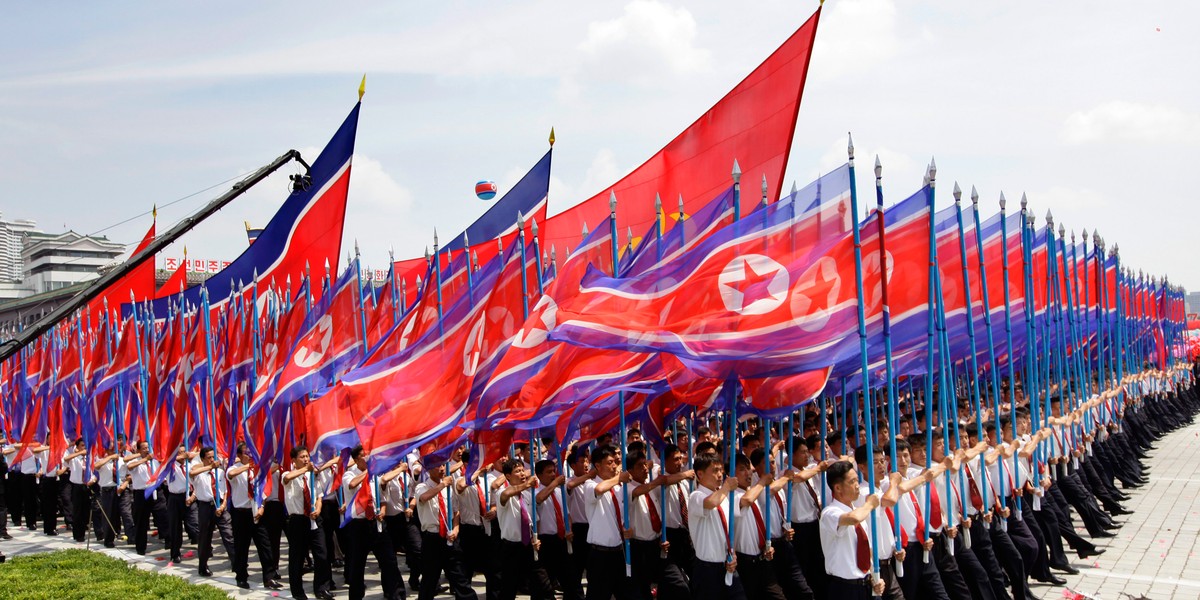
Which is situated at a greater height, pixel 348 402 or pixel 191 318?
pixel 191 318

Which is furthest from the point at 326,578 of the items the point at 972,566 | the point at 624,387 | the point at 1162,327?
the point at 1162,327

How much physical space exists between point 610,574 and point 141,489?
8.10m

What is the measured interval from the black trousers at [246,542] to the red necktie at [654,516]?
4806 mm

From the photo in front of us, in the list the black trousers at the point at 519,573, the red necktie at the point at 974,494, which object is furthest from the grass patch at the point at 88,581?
the red necktie at the point at 974,494

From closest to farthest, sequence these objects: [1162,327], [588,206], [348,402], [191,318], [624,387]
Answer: [624,387], [348,402], [588,206], [191,318], [1162,327]

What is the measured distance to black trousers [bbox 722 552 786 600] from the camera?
7.16m

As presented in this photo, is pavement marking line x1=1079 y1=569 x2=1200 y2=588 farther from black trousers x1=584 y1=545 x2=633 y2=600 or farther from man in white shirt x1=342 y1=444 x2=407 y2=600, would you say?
man in white shirt x1=342 y1=444 x2=407 y2=600

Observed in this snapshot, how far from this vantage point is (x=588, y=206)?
14219 millimetres

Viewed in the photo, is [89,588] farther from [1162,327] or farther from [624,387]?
[1162,327]

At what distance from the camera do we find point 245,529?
1113 centimetres

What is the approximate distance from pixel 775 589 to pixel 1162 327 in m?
19.4

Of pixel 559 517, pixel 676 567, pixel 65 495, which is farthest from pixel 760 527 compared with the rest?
pixel 65 495

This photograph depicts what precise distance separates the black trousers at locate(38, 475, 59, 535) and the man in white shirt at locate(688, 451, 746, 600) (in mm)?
11974

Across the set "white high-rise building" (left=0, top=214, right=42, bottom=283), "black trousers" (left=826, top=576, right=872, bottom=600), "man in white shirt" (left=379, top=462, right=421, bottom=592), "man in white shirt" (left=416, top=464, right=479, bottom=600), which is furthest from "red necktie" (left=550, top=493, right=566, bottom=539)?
"white high-rise building" (left=0, top=214, right=42, bottom=283)
